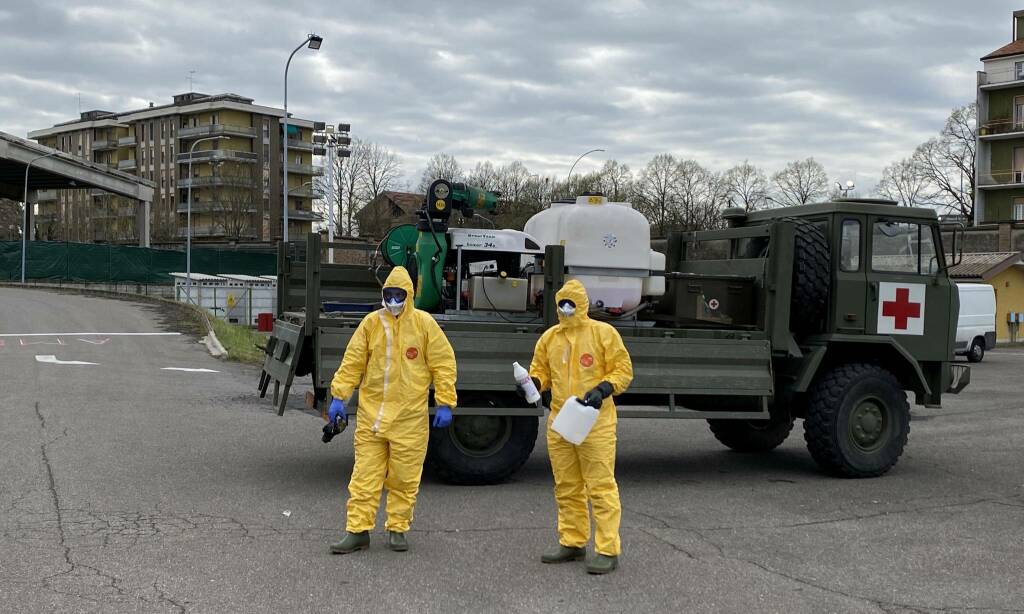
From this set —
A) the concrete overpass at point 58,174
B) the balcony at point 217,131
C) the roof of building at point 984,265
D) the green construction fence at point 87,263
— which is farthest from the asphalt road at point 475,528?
the balcony at point 217,131

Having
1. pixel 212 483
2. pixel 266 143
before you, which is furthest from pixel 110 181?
pixel 266 143

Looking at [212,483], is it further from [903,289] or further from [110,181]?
[110,181]

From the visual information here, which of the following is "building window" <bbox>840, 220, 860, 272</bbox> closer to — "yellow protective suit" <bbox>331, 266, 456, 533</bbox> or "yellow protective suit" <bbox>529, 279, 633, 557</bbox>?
"yellow protective suit" <bbox>529, 279, 633, 557</bbox>

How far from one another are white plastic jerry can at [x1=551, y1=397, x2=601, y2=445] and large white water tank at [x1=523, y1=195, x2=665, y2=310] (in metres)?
3.22

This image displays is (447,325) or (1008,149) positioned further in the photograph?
(1008,149)

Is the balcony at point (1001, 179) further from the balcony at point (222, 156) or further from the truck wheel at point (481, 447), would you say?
the balcony at point (222, 156)

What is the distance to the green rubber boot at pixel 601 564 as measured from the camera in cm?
598

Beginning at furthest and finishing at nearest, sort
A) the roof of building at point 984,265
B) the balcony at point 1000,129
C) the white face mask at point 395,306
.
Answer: the balcony at point 1000,129
the roof of building at point 984,265
the white face mask at point 395,306

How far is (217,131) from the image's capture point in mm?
111438

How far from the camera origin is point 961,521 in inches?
303

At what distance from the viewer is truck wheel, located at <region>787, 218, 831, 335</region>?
933 cm

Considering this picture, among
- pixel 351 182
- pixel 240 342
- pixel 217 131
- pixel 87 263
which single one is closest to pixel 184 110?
pixel 217 131

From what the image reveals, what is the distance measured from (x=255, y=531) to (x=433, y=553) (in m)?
1.28

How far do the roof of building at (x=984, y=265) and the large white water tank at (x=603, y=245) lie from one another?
3127cm
